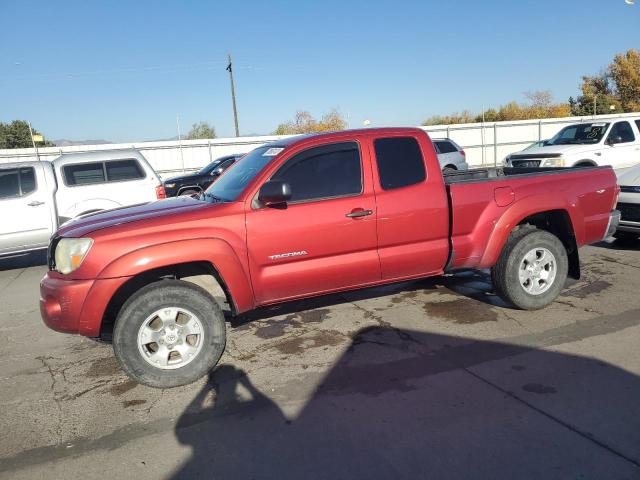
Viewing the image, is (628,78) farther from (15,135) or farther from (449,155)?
(15,135)

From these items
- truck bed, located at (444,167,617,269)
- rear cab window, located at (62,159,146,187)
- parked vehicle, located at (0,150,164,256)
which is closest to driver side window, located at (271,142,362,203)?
truck bed, located at (444,167,617,269)

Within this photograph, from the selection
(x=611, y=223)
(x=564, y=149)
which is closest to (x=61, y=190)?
(x=611, y=223)

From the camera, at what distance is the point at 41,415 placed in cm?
354

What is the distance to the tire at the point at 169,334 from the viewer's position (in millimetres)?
3693

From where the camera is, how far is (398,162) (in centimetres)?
455

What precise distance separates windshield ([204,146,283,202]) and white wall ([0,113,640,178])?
58.2ft

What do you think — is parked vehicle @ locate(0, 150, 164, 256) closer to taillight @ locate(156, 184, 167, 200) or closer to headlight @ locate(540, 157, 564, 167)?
taillight @ locate(156, 184, 167, 200)

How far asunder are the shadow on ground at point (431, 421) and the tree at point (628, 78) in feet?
209

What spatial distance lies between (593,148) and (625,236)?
4479 mm

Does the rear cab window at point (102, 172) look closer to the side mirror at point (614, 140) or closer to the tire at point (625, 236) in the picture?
the tire at point (625, 236)

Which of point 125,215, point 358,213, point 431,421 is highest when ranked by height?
point 125,215

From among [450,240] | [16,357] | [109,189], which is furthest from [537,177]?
[109,189]

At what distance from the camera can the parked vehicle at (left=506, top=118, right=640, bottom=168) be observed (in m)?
11.2

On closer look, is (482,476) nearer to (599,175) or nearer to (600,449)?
(600,449)
